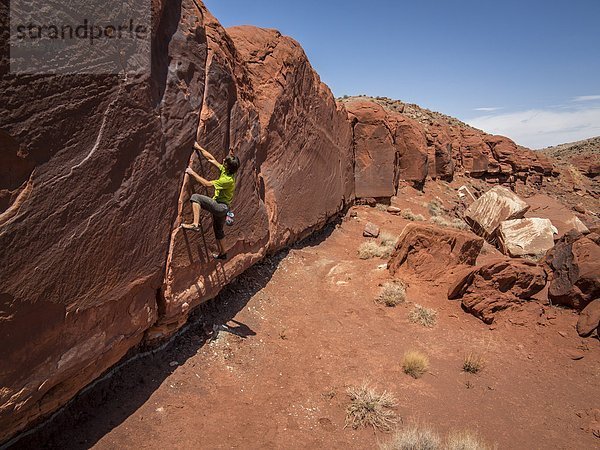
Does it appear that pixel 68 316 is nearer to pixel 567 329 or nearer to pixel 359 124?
pixel 567 329

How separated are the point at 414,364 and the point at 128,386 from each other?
395cm

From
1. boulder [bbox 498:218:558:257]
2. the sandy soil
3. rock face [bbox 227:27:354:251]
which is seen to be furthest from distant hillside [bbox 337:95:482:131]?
the sandy soil

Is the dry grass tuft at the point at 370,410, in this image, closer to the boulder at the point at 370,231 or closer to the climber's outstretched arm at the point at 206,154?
the climber's outstretched arm at the point at 206,154

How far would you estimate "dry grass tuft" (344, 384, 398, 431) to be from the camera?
15.5ft

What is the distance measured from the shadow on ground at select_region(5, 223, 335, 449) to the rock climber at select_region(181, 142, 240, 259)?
4.87ft

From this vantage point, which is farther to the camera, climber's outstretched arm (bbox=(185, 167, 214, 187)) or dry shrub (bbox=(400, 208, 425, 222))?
dry shrub (bbox=(400, 208, 425, 222))

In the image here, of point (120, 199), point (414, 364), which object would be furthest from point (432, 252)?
point (120, 199)

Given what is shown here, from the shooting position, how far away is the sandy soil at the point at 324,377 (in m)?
4.32

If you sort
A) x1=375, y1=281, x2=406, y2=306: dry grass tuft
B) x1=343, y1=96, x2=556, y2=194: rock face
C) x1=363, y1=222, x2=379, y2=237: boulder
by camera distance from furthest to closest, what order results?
x1=343, y1=96, x2=556, y2=194: rock face, x1=363, y1=222, x2=379, y2=237: boulder, x1=375, y1=281, x2=406, y2=306: dry grass tuft

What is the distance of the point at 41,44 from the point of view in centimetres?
312

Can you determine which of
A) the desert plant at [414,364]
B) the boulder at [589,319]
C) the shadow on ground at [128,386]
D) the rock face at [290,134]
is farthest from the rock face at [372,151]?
the desert plant at [414,364]

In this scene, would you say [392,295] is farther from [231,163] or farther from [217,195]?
[231,163]

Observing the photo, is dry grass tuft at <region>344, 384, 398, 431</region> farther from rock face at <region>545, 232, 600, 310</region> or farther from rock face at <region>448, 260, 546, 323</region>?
rock face at <region>545, 232, 600, 310</region>

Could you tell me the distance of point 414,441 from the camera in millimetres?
4172
